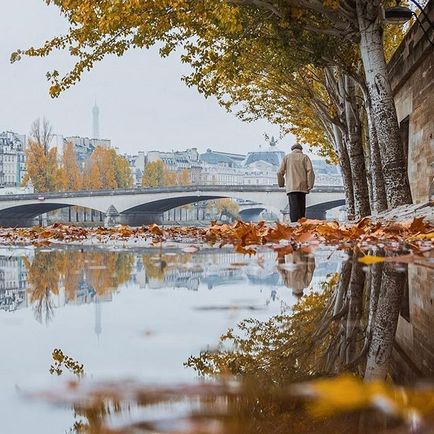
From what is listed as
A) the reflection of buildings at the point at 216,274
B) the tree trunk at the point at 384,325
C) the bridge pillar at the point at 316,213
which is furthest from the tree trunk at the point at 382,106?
the bridge pillar at the point at 316,213

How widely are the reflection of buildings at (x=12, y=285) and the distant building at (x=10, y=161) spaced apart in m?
97.3

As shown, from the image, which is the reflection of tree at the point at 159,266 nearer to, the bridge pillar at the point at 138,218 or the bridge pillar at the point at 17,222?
the bridge pillar at the point at 138,218

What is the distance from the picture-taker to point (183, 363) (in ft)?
3.22

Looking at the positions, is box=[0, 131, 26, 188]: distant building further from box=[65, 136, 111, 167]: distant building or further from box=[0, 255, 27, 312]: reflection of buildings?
box=[0, 255, 27, 312]: reflection of buildings

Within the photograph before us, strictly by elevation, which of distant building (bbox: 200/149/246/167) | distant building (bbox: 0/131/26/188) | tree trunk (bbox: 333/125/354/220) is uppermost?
distant building (bbox: 200/149/246/167)

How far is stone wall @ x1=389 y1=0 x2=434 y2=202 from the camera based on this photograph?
30.7 ft

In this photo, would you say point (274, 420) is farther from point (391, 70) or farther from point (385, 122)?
point (391, 70)

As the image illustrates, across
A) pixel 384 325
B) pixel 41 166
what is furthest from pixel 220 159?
pixel 384 325

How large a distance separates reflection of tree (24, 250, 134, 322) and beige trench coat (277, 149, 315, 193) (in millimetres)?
7923

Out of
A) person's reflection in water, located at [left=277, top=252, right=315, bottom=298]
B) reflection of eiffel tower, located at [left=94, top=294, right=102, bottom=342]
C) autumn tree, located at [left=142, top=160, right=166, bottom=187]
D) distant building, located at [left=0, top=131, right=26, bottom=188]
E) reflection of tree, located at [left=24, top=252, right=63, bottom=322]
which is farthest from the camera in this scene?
distant building, located at [left=0, top=131, right=26, bottom=188]

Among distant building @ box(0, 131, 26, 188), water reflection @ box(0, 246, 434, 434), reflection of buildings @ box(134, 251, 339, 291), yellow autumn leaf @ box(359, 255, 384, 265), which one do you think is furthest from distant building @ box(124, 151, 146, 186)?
water reflection @ box(0, 246, 434, 434)

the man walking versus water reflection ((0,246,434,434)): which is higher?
the man walking

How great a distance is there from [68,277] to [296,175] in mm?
9282

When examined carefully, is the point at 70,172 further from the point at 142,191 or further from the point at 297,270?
the point at 297,270
